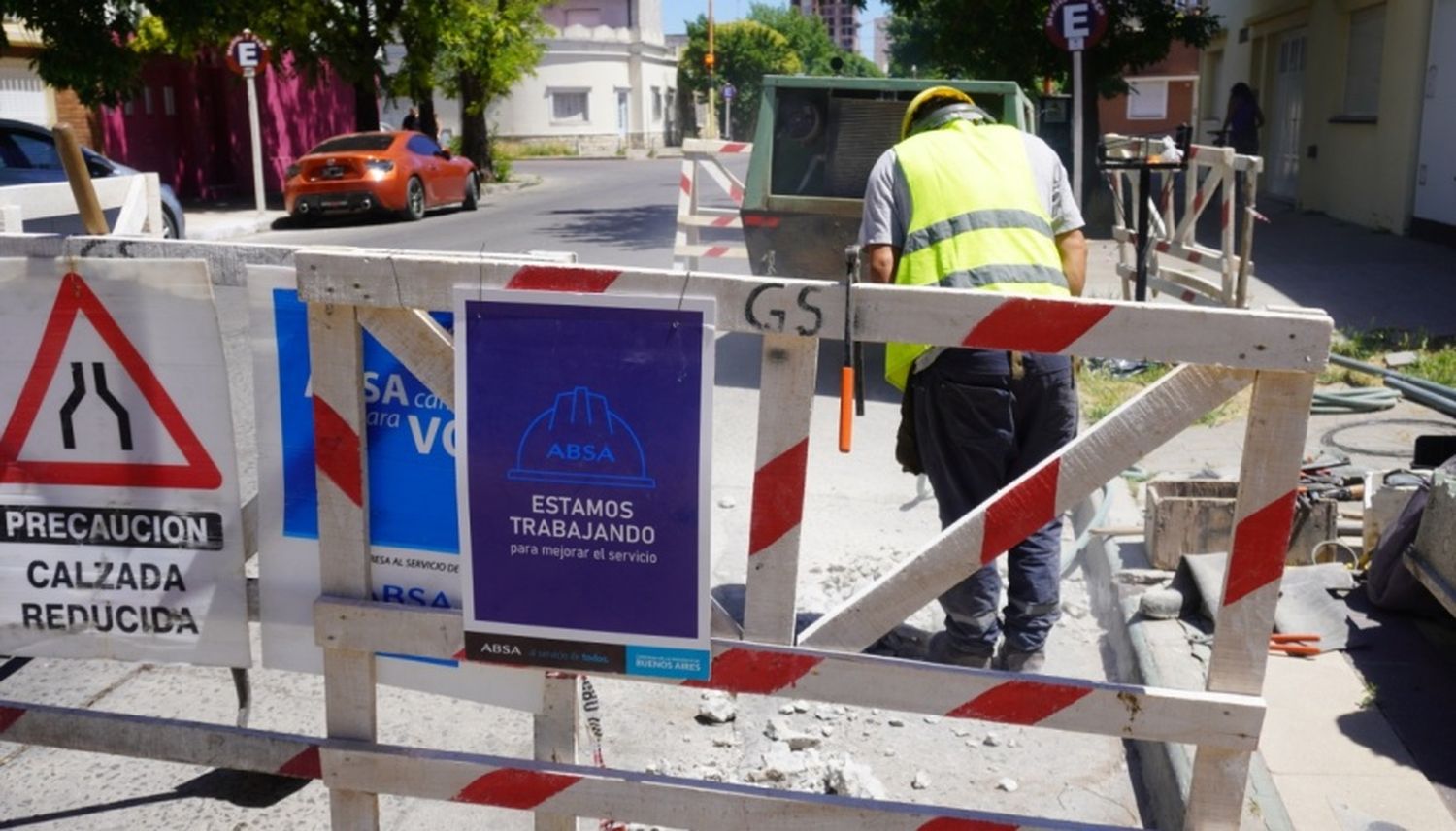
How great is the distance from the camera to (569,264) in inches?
112

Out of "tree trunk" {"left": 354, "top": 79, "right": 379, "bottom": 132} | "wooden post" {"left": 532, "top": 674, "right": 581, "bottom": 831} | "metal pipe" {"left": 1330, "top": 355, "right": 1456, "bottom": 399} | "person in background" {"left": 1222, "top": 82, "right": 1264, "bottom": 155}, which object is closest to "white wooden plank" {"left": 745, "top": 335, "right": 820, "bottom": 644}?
"wooden post" {"left": 532, "top": 674, "right": 581, "bottom": 831}

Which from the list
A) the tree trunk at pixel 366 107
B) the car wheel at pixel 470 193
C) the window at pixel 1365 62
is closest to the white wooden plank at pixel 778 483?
the window at pixel 1365 62

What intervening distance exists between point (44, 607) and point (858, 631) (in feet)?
6.43

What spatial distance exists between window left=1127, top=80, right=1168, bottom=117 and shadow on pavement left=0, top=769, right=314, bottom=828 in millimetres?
46962

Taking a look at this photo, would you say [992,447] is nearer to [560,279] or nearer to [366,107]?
[560,279]

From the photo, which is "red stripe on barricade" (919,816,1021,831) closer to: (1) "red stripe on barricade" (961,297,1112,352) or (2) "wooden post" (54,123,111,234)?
(1) "red stripe on barricade" (961,297,1112,352)

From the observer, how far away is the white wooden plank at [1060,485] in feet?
8.91

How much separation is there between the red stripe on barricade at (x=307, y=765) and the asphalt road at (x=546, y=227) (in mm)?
9993

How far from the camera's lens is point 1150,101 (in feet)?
157

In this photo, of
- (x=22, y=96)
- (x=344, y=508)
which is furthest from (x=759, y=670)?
(x=22, y=96)

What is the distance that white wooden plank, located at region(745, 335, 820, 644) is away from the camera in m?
2.75

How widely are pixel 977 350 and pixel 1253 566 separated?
1.31m

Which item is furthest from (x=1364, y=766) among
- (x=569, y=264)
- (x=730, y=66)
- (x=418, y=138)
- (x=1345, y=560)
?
(x=730, y=66)

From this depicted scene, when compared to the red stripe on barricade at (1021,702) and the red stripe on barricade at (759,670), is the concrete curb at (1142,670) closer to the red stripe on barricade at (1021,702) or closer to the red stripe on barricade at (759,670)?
the red stripe on barricade at (1021,702)
